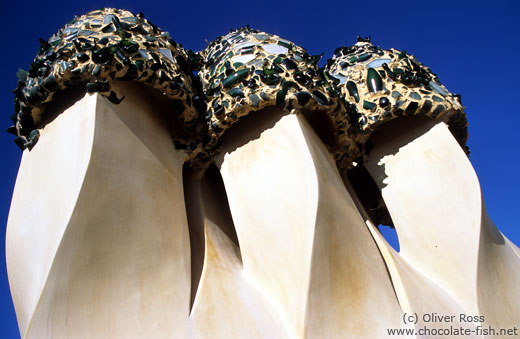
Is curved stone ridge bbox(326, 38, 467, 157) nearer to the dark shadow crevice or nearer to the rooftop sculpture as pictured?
the rooftop sculpture

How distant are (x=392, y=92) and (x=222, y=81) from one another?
1.67 metres

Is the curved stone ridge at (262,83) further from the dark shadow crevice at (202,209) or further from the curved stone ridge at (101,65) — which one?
the dark shadow crevice at (202,209)

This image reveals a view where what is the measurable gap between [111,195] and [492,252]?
3.11 meters

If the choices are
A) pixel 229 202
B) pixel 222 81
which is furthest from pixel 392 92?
pixel 229 202

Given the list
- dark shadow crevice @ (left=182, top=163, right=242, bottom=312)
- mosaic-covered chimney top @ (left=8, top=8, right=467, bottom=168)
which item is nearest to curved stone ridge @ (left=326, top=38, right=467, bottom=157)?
mosaic-covered chimney top @ (left=8, top=8, right=467, bottom=168)

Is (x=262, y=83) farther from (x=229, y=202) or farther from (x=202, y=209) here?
(x=202, y=209)

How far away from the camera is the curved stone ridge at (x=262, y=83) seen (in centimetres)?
371

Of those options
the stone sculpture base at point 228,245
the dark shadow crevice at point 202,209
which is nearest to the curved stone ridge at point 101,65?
the stone sculpture base at point 228,245

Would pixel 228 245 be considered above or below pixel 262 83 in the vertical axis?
below

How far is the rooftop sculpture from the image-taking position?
302cm

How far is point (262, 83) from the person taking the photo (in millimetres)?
3773

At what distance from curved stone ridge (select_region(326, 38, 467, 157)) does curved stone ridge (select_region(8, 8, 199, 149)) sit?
168cm

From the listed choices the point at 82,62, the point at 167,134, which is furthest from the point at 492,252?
the point at 82,62

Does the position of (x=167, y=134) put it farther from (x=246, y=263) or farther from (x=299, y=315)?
(x=299, y=315)
